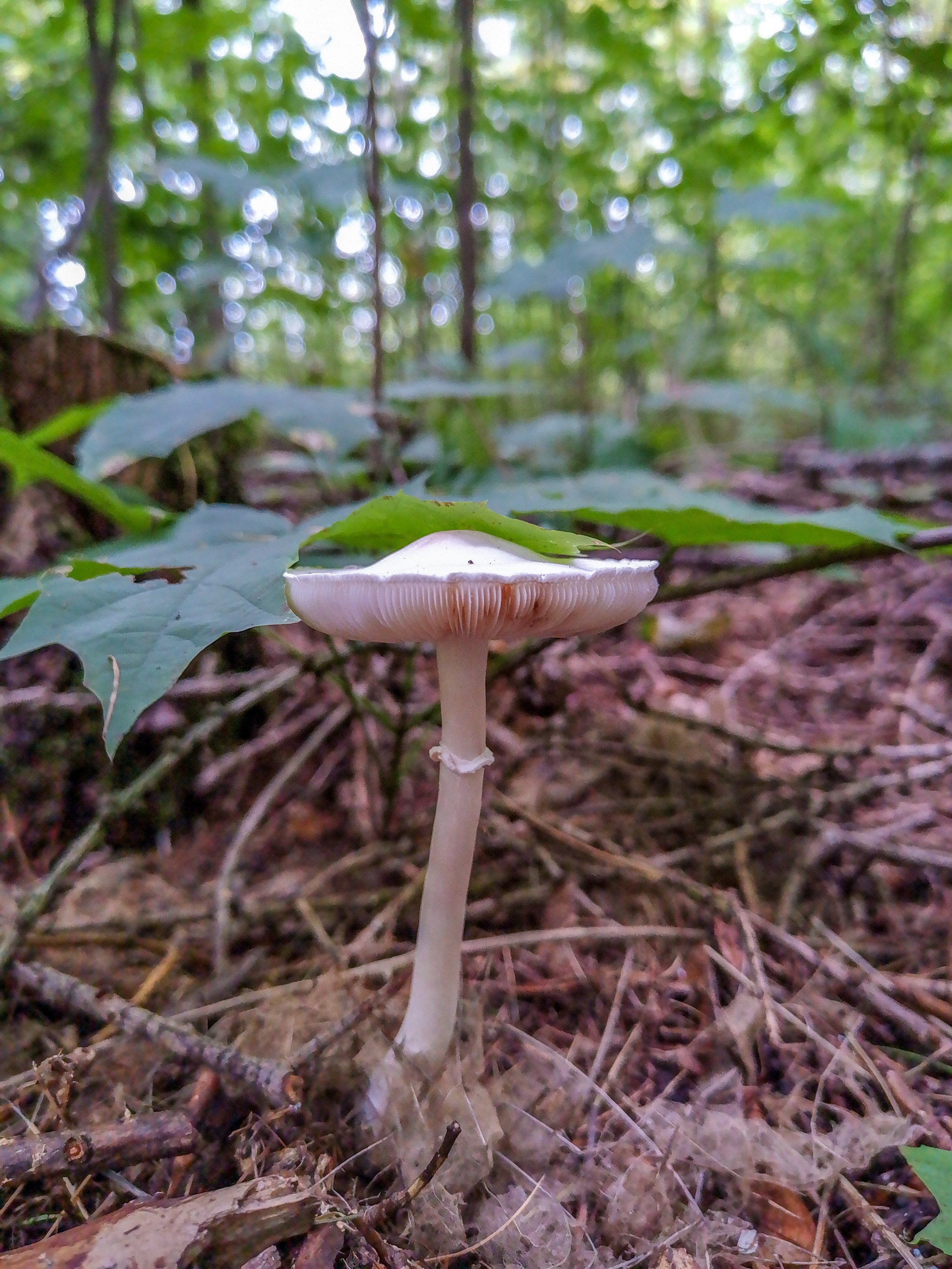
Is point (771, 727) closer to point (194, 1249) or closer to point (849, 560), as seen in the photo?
point (849, 560)

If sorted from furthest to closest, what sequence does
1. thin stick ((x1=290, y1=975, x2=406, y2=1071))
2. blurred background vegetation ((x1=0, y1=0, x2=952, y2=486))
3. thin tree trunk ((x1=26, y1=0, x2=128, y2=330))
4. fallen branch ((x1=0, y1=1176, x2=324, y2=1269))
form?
blurred background vegetation ((x1=0, y1=0, x2=952, y2=486)) < thin tree trunk ((x1=26, y1=0, x2=128, y2=330)) < thin stick ((x1=290, y1=975, x2=406, y2=1071)) < fallen branch ((x1=0, y1=1176, x2=324, y2=1269))

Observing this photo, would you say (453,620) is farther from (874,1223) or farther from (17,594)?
(874,1223)

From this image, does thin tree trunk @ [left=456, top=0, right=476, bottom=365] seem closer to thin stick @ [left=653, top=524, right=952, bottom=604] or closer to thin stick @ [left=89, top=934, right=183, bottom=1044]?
thin stick @ [left=653, top=524, right=952, bottom=604]

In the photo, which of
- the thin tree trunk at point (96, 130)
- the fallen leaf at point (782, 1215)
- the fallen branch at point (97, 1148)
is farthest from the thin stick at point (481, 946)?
the thin tree trunk at point (96, 130)

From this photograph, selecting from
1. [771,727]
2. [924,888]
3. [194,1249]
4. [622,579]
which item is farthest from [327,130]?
[194,1249]

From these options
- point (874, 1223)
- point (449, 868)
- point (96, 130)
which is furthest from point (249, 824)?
point (96, 130)

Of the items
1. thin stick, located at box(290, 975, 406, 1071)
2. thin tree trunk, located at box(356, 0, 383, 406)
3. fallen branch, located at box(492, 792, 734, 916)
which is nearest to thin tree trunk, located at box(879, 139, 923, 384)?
thin tree trunk, located at box(356, 0, 383, 406)
